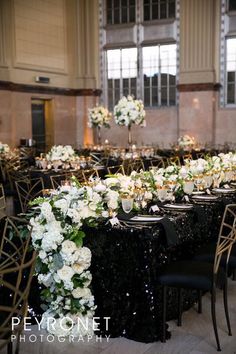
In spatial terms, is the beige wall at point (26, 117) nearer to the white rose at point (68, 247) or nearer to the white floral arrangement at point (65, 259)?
the white floral arrangement at point (65, 259)

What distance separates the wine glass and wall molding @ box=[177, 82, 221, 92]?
37.6 ft

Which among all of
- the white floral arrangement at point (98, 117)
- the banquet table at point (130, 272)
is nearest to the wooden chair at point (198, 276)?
the banquet table at point (130, 272)

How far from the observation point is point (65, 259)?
3904 millimetres

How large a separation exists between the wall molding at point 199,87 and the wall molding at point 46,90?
308cm

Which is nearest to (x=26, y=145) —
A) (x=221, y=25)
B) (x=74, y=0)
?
(x=74, y=0)

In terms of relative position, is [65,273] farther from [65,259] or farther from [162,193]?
[162,193]

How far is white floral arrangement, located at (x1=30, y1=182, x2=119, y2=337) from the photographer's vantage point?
3928 millimetres

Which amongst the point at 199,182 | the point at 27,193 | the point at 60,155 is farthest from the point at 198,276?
the point at 60,155

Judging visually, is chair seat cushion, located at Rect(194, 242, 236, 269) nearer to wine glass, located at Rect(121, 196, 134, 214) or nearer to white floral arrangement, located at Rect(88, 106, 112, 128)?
wine glass, located at Rect(121, 196, 134, 214)

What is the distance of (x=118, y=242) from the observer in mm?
4094

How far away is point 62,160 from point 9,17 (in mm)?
7548

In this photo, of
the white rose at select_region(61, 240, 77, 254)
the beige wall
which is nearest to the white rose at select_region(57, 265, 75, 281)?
the white rose at select_region(61, 240, 77, 254)

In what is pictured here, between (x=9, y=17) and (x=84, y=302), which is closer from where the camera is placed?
(x=84, y=302)

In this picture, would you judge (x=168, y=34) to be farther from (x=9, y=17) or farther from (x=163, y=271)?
(x=163, y=271)
